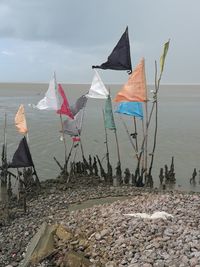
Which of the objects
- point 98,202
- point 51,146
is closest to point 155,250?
point 98,202

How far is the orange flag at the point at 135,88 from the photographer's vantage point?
1222 centimetres

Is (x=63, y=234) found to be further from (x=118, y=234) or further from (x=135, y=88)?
(x=135, y=88)

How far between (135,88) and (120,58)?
0.97 m

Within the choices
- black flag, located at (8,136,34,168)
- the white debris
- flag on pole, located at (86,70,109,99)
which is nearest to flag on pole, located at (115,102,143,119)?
flag on pole, located at (86,70,109,99)

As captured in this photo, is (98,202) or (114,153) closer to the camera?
(98,202)

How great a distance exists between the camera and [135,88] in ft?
40.4

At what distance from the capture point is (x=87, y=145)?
20.3 m

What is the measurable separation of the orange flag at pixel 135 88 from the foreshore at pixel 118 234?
2.72 meters

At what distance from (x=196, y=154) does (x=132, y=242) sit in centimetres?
1243

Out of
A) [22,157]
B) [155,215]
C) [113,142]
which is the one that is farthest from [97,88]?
[113,142]

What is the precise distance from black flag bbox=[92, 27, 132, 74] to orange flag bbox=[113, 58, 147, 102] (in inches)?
17.5

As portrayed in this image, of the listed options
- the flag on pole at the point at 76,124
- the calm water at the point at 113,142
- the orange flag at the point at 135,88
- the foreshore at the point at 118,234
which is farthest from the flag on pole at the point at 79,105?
the foreshore at the point at 118,234

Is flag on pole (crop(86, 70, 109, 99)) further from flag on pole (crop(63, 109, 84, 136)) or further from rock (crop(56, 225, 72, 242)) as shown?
rock (crop(56, 225, 72, 242))

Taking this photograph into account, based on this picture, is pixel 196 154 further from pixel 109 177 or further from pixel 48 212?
pixel 48 212
